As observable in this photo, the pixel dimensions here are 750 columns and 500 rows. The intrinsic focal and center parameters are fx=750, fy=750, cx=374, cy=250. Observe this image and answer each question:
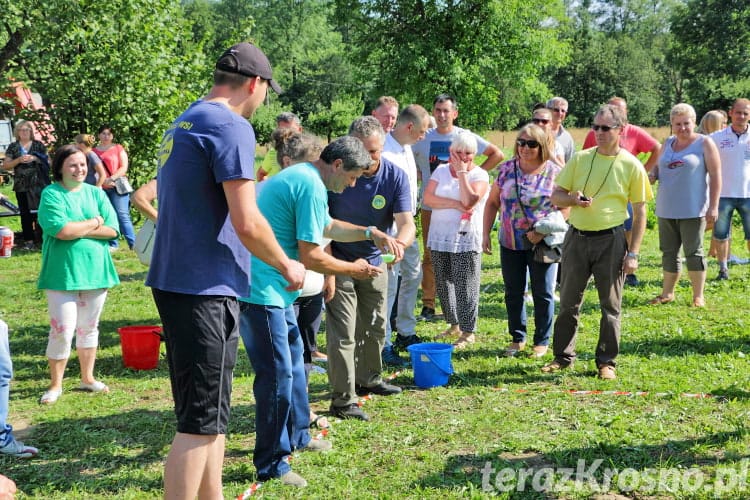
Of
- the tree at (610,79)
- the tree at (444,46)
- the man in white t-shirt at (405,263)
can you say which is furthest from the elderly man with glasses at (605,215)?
the tree at (610,79)

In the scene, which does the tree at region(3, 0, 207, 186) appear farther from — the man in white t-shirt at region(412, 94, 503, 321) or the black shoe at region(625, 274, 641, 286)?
the black shoe at region(625, 274, 641, 286)

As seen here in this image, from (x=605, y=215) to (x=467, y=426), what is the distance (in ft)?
6.39

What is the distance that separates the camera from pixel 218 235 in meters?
3.05

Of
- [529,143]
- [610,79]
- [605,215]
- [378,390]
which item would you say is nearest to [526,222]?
[529,143]

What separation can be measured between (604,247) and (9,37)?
13007mm

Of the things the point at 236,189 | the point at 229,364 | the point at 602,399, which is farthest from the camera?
the point at 602,399

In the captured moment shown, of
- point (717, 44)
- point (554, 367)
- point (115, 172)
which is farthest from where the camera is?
point (717, 44)

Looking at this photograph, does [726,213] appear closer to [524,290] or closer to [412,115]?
[524,290]

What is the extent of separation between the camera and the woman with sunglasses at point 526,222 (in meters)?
6.27

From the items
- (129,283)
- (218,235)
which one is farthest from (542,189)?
(129,283)

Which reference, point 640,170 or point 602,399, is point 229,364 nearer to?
point 602,399

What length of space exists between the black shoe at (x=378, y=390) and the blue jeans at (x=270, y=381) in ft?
4.79

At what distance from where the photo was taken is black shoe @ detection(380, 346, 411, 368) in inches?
249

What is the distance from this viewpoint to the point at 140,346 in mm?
6230
